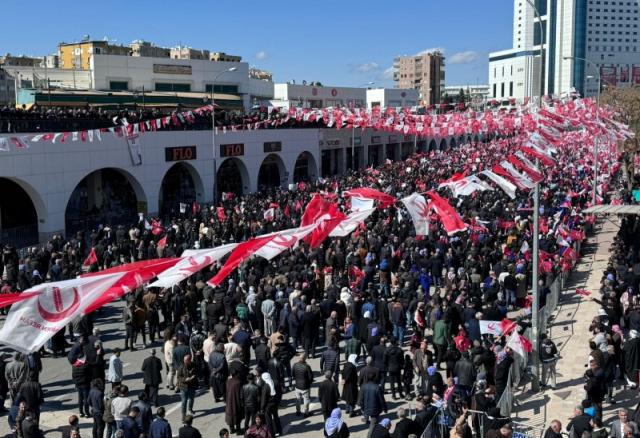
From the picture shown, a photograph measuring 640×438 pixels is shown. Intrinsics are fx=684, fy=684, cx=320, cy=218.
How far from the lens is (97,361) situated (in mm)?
11766

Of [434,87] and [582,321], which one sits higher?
[434,87]

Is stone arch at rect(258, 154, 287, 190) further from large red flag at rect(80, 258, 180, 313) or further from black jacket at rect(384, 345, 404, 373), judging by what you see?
large red flag at rect(80, 258, 180, 313)

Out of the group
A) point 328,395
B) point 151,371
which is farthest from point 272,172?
point 328,395

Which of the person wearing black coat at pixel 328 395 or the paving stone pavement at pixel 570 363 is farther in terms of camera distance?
the paving stone pavement at pixel 570 363

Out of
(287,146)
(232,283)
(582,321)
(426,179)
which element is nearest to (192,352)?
(232,283)

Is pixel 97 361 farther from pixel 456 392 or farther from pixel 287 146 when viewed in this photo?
pixel 287 146

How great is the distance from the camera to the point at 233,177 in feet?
141

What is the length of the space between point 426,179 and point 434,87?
6186 inches

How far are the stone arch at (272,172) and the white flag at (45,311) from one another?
1477 inches

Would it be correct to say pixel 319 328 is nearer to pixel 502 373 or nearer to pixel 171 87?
pixel 502 373

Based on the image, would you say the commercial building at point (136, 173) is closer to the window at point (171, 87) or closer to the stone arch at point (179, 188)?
the stone arch at point (179, 188)

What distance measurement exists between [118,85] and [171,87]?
14.7ft

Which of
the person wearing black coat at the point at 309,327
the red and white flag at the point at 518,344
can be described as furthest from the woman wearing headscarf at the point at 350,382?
the red and white flag at the point at 518,344

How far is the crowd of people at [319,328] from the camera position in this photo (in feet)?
35.3
